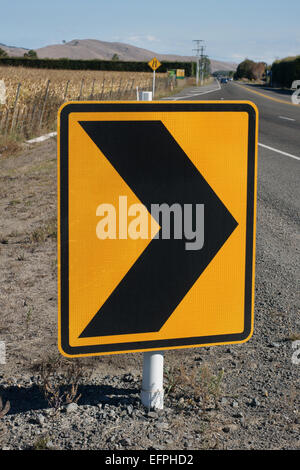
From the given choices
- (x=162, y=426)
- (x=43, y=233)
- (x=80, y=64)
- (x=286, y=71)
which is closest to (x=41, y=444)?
(x=162, y=426)

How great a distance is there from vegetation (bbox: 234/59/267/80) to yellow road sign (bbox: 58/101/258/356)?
486 feet

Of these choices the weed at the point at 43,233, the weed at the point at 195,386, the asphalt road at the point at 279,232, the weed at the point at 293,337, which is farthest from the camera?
the weed at the point at 43,233

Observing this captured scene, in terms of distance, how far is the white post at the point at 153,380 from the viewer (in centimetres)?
231

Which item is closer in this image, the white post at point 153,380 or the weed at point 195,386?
the white post at point 153,380

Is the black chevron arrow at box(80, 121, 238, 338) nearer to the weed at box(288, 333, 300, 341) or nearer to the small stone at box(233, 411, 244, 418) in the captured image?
the small stone at box(233, 411, 244, 418)

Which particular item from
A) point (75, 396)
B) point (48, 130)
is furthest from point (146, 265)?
point (48, 130)

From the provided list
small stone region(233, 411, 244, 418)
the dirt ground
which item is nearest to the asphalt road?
the dirt ground

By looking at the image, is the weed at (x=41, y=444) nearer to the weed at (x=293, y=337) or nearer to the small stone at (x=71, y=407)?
the small stone at (x=71, y=407)

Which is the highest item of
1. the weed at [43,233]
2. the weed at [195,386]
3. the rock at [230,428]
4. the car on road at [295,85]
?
the car on road at [295,85]

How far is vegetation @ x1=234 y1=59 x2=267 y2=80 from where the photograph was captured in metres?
146

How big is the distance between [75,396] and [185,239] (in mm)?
1034

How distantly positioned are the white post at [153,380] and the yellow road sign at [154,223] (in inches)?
6.8

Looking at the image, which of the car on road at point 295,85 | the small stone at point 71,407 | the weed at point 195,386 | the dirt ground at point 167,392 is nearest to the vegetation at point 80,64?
the car on road at point 295,85

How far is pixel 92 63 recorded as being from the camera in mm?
88750
